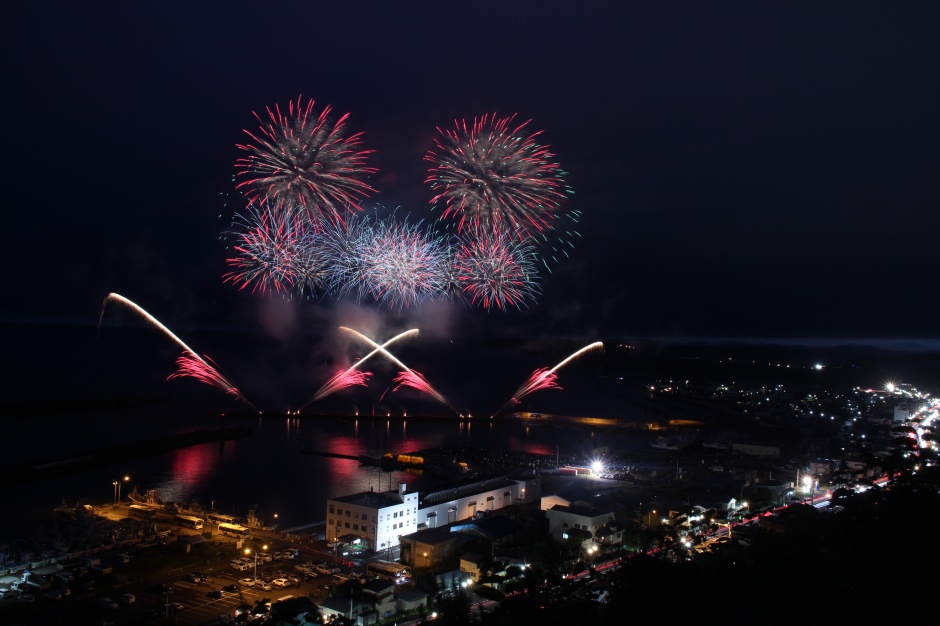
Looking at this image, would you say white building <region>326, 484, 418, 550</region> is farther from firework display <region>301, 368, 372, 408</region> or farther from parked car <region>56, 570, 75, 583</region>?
firework display <region>301, 368, 372, 408</region>

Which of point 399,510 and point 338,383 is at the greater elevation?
point 338,383

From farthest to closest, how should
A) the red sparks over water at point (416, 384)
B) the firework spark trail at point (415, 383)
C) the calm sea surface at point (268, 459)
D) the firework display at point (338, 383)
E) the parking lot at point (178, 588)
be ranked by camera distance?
the firework spark trail at point (415, 383) → the red sparks over water at point (416, 384) → the firework display at point (338, 383) → the calm sea surface at point (268, 459) → the parking lot at point (178, 588)

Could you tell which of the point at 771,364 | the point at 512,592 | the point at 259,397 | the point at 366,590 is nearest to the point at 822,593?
the point at 512,592

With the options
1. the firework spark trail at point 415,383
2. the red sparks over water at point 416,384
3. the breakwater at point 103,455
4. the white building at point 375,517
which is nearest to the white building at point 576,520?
the white building at point 375,517

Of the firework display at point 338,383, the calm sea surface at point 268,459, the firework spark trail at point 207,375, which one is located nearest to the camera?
the calm sea surface at point 268,459

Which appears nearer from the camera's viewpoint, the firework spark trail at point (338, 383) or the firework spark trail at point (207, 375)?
the firework spark trail at point (207, 375)

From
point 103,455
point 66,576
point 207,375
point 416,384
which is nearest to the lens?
point 66,576

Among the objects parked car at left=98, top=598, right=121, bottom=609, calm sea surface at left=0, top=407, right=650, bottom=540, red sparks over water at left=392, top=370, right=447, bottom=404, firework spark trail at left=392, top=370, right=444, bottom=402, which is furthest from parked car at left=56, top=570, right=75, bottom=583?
firework spark trail at left=392, top=370, right=444, bottom=402

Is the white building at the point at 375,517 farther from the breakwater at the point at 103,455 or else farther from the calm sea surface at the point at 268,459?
the breakwater at the point at 103,455

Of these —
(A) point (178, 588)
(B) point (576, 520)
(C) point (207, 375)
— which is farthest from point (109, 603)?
(C) point (207, 375)

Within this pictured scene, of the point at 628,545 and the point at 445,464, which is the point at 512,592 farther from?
the point at 445,464

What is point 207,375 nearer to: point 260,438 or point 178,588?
point 260,438
